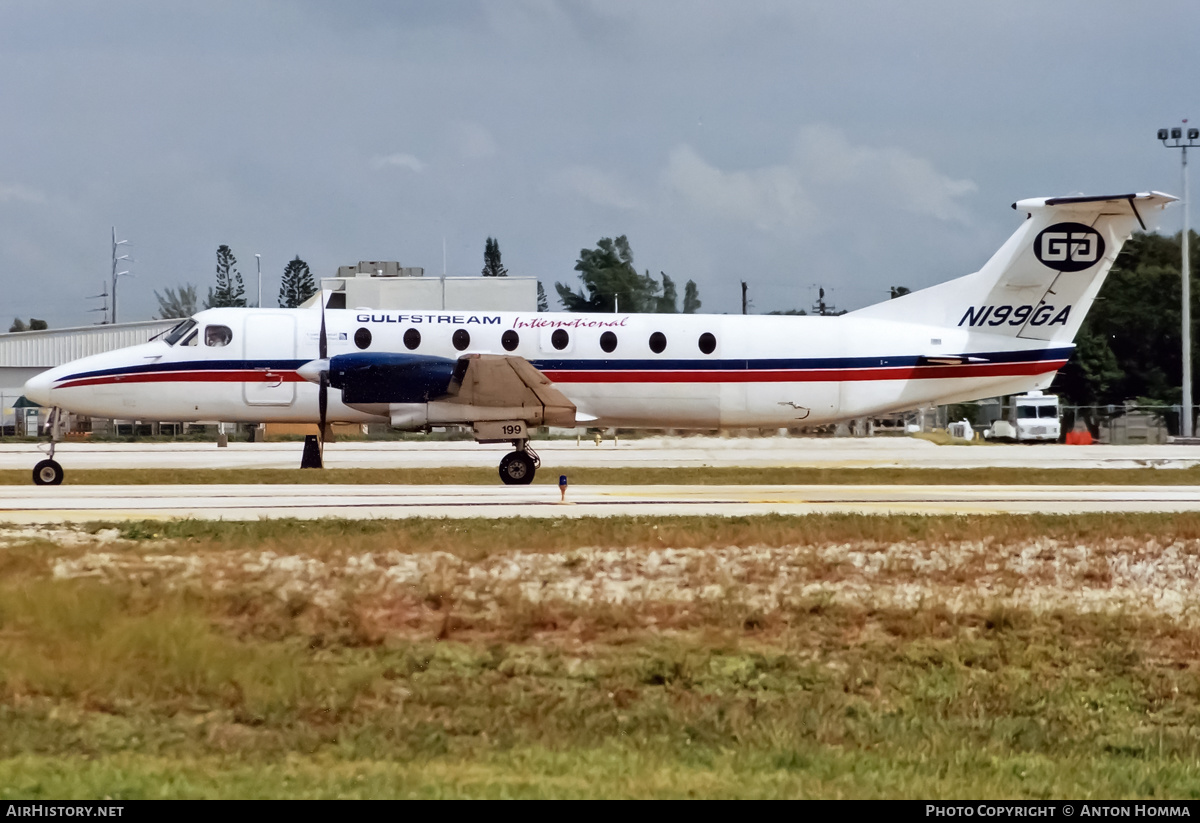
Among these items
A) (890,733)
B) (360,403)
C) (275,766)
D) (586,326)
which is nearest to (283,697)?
(275,766)

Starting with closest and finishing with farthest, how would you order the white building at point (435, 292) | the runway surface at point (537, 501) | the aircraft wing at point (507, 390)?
the runway surface at point (537, 501) → the aircraft wing at point (507, 390) → the white building at point (435, 292)

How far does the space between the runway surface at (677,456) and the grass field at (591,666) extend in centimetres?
1880

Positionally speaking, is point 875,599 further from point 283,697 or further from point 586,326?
point 586,326

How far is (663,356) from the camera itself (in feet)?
96.5

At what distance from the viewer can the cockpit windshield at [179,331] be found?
29.4 meters

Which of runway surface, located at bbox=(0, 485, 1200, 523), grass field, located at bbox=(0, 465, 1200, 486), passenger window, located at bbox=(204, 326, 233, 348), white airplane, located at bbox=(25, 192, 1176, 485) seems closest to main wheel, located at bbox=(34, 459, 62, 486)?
runway surface, located at bbox=(0, 485, 1200, 523)

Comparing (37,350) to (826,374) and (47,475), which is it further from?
(826,374)

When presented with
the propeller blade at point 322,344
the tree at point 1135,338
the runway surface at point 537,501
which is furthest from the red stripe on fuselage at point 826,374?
the tree at point 1135,338

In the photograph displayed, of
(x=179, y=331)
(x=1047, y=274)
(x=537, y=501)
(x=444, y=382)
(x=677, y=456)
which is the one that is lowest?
(x=537, y=501)

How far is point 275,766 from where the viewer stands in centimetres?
865

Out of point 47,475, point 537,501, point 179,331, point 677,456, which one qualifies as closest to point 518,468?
point 537,501

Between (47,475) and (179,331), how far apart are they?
4394 mm

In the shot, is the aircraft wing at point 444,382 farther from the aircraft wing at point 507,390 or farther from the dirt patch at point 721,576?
the dirt patch at point 721,576

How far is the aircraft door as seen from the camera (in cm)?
2891
